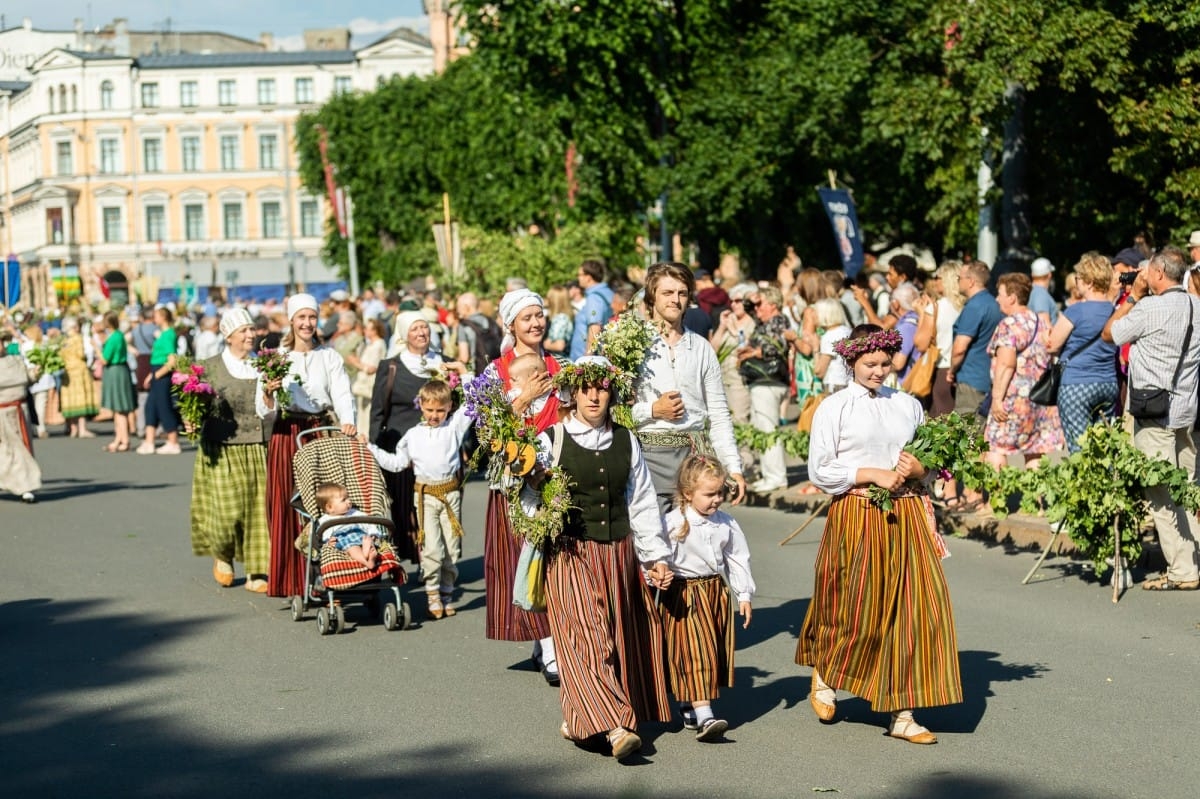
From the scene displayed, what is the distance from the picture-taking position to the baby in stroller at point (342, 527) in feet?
36.0

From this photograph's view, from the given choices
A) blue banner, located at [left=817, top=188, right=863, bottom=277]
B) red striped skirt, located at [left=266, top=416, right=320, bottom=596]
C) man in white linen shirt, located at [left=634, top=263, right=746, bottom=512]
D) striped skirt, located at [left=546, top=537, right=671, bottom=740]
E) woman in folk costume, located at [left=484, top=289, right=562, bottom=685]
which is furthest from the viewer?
blue banner, located at [left=817, top=188, right=863, bottom=277]

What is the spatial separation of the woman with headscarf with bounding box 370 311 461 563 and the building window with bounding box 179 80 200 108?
112m

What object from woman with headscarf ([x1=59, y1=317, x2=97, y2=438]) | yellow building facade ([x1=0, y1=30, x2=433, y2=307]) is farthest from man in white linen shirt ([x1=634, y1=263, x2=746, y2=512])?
yellow building facade ([x1=0, y1=30, x2=433, y2=307])

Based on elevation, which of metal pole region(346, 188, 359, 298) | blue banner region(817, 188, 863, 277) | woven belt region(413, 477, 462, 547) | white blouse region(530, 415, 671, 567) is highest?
metal pole region(346, 188, 359, 298)

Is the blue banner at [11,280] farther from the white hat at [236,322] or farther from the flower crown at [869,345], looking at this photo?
the flower crown at [869,345]

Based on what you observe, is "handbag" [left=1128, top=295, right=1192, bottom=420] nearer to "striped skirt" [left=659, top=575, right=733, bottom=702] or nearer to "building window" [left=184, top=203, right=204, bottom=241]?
"striped skirt" [left=659, top=575, right=733, bottom=702]

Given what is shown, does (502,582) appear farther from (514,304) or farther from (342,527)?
(342,527)

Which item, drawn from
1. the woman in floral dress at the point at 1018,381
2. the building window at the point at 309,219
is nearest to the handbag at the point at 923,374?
the woman in floral dress at the point at 1018,381

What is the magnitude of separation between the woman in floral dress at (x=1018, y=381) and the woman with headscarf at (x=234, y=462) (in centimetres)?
534

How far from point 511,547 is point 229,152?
A: 11464cm

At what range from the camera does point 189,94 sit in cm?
11931

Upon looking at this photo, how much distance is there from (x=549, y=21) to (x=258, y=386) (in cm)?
2670

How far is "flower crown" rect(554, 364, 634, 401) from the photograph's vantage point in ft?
24.7

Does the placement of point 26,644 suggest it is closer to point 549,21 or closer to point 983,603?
point 983,603
